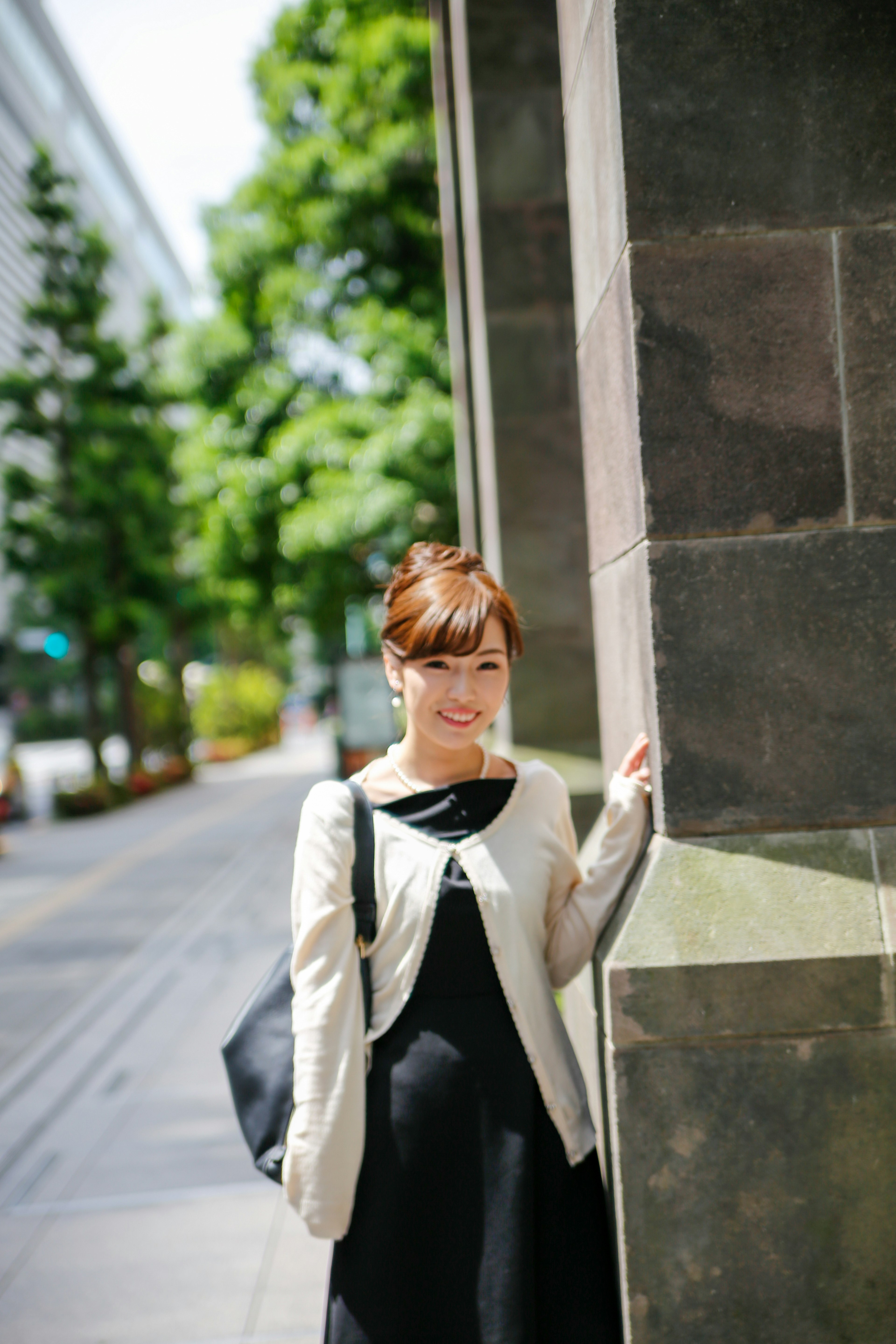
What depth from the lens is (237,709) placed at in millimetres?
38188

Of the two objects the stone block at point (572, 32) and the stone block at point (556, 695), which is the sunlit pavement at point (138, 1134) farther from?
the stone block at point (572, 32)

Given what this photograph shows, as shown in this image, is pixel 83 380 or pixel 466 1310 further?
pixel 83 380

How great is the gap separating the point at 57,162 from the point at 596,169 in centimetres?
3280

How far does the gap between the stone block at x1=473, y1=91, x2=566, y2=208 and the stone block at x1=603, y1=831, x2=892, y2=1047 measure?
4.37 m

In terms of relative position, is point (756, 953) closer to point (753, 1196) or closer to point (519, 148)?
point (753, 1196)

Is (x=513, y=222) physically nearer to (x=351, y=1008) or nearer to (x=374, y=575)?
(x=351, y=1008)

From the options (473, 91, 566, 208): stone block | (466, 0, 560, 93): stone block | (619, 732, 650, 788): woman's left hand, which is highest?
(466, 0, 560, 93): stone block

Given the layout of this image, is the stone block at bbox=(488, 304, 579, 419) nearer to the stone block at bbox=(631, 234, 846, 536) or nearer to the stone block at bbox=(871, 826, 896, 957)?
the stone block at bbox=(631, 234, 846, 536)

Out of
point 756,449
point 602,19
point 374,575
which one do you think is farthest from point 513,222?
point 374,575

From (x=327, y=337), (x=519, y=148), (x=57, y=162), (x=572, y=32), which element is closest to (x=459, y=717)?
(x=572, y=32)

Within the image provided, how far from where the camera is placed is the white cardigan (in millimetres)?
1982

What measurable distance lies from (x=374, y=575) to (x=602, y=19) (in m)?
11.0

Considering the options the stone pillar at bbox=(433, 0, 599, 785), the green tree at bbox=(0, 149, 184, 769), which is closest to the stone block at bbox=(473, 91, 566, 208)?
the stone pillar at bbox=(433, 0, 599, 785)

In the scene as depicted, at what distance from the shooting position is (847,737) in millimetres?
2098
